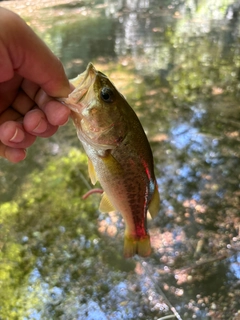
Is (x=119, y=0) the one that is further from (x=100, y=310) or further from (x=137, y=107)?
(x=100, y=310)

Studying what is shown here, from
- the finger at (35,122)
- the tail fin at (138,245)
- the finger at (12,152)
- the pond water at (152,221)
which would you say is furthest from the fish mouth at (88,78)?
the pond water at (152,221)

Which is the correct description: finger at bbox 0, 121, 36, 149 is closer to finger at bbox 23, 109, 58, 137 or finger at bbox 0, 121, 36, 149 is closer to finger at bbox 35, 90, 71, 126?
finger at bbox 23, 109, 58, 137

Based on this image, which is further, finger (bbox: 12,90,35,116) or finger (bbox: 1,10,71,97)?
finger (bbox: 12,90,35,116)

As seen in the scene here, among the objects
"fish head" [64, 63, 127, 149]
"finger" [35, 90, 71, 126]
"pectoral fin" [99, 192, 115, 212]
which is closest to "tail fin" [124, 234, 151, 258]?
"pectoral fin" [99, 192, 115, 212]

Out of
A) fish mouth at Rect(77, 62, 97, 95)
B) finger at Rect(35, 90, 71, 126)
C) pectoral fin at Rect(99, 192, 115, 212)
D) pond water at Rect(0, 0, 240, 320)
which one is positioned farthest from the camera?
pond water at Rect(0, 0, 240, 320)

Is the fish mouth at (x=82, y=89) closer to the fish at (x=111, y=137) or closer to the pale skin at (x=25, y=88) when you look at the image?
the fish at (x=111, y=137)

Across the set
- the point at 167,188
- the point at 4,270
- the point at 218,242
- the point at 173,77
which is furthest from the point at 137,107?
the point at 4,270

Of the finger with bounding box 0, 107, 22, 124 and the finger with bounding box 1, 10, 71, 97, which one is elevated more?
the finger with bounding box 1, 10, 71, 97
